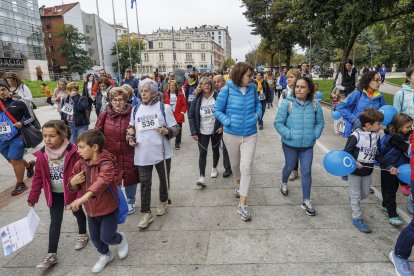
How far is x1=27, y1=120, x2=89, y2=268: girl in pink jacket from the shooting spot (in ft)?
9.85

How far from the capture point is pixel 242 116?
3961 mm

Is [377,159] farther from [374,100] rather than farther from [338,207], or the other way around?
[374,100]

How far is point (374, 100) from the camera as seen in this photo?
14.6 ft

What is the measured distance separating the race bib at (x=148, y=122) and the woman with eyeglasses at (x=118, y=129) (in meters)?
0.20

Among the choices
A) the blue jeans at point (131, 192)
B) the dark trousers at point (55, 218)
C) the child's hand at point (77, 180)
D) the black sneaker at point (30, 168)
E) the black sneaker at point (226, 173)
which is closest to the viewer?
the child's hand at point (77, 180)

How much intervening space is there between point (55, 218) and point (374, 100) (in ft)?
15.2

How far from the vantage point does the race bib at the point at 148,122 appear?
12.3 ft

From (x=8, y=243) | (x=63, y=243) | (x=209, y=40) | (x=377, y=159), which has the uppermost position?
(x=209, y=40)

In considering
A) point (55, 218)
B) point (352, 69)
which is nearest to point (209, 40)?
point (352, 69)

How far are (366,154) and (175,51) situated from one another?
385 feet

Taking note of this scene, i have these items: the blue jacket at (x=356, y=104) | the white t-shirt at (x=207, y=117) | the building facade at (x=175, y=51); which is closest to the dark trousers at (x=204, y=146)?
the white t-shirt at (x=207, y=117)

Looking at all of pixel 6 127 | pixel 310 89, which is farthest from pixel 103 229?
pixel 6 127

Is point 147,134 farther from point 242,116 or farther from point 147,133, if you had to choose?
point 242,116

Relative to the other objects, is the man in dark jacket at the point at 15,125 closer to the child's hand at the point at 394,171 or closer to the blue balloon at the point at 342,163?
the blue balloon at the point at 342,163
